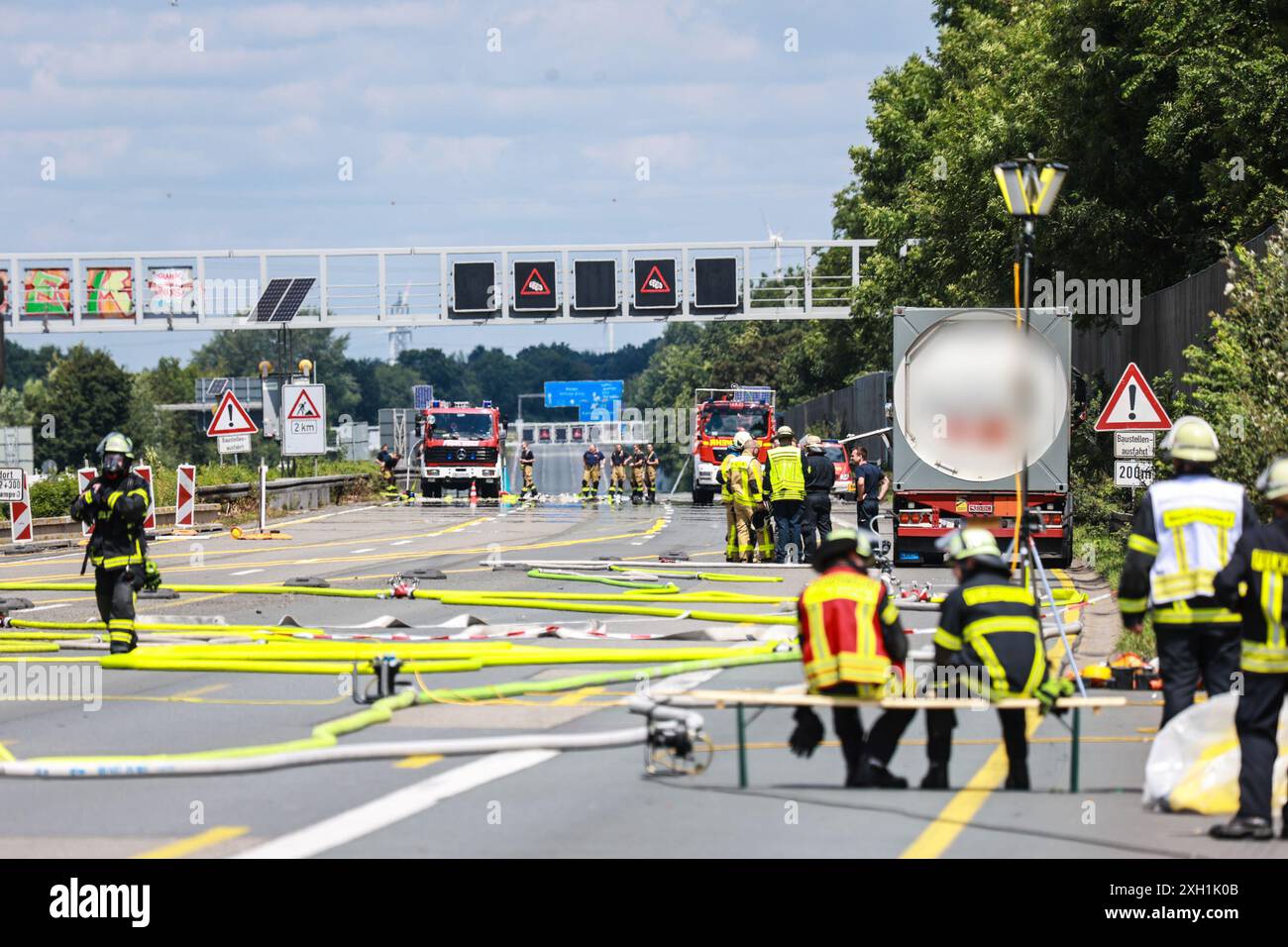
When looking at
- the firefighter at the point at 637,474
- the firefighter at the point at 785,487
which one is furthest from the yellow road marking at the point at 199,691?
the firefighter at the point at 637,474

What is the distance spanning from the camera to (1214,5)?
1251 inches

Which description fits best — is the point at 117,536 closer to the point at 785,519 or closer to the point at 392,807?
the point at 392,807

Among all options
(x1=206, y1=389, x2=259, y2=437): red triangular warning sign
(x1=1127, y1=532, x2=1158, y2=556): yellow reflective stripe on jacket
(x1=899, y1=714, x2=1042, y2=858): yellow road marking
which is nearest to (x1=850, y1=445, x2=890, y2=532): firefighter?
(x1=206, y1=389, x2=259, y2=437): red triangular warning sign

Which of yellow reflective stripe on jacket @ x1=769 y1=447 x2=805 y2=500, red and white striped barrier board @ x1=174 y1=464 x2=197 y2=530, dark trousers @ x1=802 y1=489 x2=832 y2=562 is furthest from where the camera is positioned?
red and white striped barrier board @ x1=174 y1=464 x2=197 y2=530

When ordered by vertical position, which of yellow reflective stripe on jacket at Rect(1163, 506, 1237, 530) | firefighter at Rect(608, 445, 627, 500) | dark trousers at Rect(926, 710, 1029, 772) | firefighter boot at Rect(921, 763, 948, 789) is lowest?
firefighter at Rect(608, 445, 627, 500)

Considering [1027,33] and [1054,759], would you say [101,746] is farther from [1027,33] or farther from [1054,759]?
[1027,33]

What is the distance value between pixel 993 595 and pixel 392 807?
10.2ft

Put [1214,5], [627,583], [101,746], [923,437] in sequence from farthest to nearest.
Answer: [1214,5] < [923,437] < [627,583] < [101,746]

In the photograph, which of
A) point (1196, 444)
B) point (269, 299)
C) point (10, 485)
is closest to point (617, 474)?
point (269, 299)

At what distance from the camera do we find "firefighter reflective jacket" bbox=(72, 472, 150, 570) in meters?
16.1

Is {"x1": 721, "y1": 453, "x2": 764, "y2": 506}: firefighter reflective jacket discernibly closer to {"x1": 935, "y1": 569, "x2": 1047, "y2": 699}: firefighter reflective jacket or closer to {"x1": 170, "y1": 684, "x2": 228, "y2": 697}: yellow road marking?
{"x1": 170, "y1": 684, "x2": 228, "y2": 697}: yellow road marking

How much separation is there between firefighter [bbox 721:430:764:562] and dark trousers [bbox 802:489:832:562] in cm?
106
